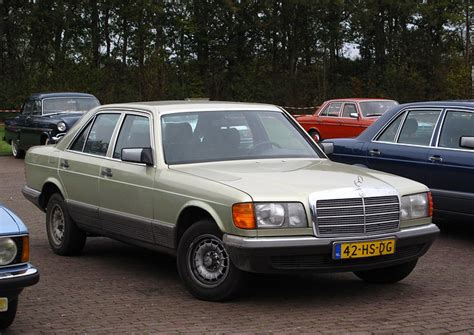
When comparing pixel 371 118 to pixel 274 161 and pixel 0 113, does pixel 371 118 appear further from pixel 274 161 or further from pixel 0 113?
pixel 0 113

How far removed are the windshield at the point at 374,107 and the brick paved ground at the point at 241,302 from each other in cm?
1256

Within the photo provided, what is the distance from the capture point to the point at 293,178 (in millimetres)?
6484

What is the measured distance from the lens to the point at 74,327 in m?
5.75

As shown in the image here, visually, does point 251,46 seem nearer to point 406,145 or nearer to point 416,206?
point 406,145

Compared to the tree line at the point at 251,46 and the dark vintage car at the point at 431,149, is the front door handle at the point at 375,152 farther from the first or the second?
the tree line at the point at 251,46

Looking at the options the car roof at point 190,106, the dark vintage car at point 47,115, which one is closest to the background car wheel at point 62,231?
the car roof at point 190,106

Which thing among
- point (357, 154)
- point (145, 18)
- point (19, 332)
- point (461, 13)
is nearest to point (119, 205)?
point (19, 332)

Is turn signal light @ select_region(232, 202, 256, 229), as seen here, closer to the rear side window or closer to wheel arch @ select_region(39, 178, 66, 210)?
wheel arch @ select_region(39, 178, 66, 210)

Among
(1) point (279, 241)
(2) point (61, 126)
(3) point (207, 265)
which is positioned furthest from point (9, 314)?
(2) point (61, 126)

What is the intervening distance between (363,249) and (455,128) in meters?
3.74

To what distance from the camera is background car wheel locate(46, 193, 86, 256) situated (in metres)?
8.28

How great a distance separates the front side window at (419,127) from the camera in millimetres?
9555

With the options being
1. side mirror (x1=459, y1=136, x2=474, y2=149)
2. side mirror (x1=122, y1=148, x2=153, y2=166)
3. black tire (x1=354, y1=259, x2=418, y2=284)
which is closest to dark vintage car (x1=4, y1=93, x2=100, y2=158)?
side mirror (x1=459, y1=136, x2=474, y2=149)

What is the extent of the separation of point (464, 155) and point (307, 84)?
39527mm
